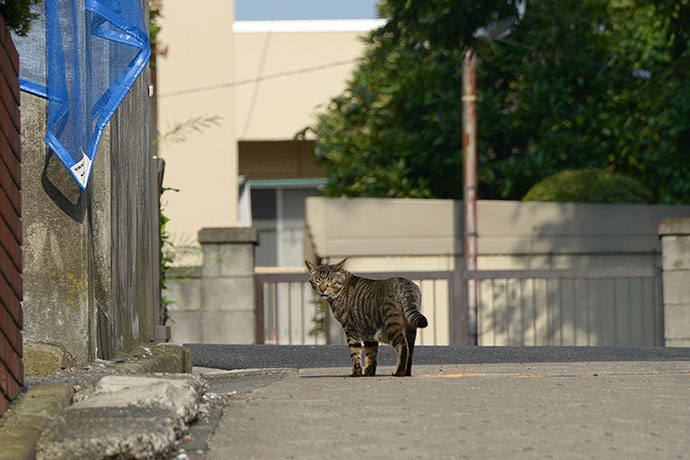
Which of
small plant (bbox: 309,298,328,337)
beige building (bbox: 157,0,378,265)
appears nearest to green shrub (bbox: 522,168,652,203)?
small plant (bbox: 309,298,328,337)

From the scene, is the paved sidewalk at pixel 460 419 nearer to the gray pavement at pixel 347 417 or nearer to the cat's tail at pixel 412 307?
the gray pavement at pixel 347 417

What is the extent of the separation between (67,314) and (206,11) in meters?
17.5

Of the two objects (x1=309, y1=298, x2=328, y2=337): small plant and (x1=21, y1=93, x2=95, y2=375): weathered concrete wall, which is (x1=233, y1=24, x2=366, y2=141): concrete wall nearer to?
(x1=309, y1=298, x2=328, y2=337): small plant

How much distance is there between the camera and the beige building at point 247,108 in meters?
23.9

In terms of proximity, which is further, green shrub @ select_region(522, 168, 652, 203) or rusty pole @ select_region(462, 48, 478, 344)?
green shrub @ select_region(522, 168, 652, 203)

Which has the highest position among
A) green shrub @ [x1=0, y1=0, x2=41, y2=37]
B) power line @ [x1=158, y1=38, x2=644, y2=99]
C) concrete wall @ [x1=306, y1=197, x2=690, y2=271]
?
power line @ [x1=158, y1=38, x2=644, y2=99]

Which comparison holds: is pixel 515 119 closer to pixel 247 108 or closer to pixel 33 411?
pixel 247 108

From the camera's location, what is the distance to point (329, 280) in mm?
8672

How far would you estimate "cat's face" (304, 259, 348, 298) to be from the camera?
28.4 ft

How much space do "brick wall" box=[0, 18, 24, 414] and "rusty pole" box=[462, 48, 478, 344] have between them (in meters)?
10.5

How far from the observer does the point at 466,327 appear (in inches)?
586

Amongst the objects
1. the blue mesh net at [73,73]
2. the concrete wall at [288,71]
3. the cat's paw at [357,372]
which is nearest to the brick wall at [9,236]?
the blue mesh net at [73,73]

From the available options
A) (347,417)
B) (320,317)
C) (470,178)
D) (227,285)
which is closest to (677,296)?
(470,178)

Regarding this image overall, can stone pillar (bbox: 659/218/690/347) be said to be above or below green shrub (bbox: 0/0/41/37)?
below
